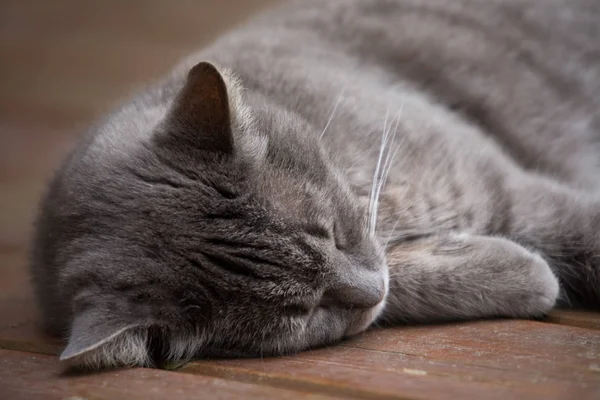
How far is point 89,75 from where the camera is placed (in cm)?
373

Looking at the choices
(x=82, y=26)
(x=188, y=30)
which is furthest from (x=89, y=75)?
(x=188, y=30)

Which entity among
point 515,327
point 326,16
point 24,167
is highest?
point 326,16

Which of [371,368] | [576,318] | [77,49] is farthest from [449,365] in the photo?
[77,49]

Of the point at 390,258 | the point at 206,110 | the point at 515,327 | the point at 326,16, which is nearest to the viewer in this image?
the point at 206,110

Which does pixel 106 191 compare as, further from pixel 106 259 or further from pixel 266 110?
pixel 266 110

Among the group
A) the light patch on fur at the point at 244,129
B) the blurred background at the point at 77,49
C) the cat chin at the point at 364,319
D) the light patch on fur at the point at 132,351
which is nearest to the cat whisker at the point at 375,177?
the cat chin at the point at 364,319

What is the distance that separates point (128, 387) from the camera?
112 cm

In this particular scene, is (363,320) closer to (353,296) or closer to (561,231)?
(353,296)

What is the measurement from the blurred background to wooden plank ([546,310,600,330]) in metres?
2.34

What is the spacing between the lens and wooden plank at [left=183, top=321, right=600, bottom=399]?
1050mm

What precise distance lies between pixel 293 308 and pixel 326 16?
111cm

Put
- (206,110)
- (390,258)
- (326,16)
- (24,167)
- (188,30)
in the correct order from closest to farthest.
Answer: (206,110), (390,258), (326,16), (24,167), (188,30)

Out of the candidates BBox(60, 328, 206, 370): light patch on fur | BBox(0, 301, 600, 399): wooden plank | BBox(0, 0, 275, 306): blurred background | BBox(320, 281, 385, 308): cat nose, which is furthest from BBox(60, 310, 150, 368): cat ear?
BBox(0, 0, 275, 306): blurred background

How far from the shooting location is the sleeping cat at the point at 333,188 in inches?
46.8
